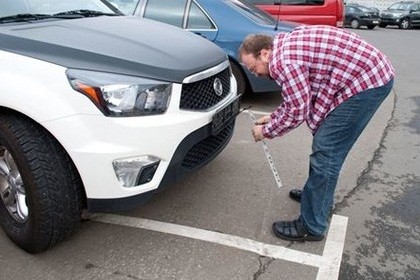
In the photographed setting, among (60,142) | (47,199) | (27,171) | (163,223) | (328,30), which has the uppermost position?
(328,30)

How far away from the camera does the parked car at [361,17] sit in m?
22.8

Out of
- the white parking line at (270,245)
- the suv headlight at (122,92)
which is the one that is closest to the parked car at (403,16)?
the white parking line at (270,245)

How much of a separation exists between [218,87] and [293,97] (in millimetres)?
678

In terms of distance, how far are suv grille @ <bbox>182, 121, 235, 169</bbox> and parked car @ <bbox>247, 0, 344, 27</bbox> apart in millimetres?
5100

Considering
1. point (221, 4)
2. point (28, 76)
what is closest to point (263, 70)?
point (28, 76)

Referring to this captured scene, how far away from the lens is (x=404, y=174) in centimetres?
406

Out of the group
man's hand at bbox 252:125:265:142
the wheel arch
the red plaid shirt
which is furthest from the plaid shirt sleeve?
the wheel arch

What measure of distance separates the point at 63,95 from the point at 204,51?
44.1 inches

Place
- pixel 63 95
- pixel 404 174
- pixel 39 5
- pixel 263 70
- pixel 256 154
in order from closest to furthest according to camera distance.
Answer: pixel 63 95 < pixel 263 70 < pixel 39 5 < pixel 404 174 < pixel 256 154

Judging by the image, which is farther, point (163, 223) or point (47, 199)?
point (163, 223)

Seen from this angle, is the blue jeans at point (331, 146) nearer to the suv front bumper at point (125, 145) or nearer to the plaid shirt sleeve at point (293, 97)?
the plaid shirt sleeve at point (293, 97)

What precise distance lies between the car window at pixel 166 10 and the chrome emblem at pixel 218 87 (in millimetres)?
2657

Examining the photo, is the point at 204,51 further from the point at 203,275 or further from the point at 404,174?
the point at 404,174

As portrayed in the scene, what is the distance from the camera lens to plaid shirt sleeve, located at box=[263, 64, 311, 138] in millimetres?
2512
